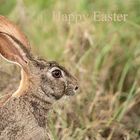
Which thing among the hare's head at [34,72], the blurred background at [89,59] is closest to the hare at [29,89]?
the hare's head at [34,72]

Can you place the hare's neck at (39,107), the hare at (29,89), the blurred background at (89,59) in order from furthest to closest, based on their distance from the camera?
the blurred background at (89,59) < the hare's neck at (39,107) < the hare at (29,89)

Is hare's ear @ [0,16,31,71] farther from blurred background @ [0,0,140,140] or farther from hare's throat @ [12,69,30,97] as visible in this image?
blurred background @ [0,0,140,140]

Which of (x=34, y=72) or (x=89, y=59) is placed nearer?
(x=34, y=72)

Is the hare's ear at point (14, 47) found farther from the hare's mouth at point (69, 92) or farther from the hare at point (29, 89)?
the hare's mouth at point (69, 92)

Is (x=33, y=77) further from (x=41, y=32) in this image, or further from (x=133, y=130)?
(x=41, y=32)

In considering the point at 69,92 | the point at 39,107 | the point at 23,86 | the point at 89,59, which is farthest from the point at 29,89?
the point at 89,59

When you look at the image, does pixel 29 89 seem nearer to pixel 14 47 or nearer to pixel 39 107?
pixel 39 107

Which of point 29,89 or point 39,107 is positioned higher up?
point 29,89
